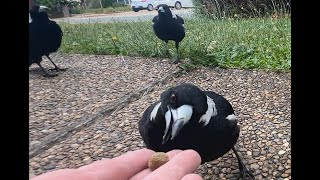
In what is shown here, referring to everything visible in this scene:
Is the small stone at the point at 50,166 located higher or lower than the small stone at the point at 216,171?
lower

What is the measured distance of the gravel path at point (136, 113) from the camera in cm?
98

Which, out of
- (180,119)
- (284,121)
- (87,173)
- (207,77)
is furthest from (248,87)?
(87,173)

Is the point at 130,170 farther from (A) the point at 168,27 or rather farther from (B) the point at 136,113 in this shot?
(A) the point at 168,27

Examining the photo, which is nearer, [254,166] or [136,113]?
[254,166]

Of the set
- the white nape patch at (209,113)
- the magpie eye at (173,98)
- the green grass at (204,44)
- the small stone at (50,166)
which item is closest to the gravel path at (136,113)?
the small stone at (50,166)

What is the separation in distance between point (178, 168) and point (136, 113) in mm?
825

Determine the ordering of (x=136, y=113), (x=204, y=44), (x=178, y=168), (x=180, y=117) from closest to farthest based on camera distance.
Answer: (x=178, y=168) < (x=180, y=117) < (x=136, y=113) < (x=204, y=44)

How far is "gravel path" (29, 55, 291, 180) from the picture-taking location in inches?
38.8

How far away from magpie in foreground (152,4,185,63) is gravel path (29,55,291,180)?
201mm

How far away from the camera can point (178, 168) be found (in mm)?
523

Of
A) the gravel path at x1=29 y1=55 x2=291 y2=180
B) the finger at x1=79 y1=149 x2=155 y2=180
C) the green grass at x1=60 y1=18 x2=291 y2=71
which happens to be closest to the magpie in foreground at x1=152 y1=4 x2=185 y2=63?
the green grass at x1=60 y1=18 x2=291 y2=71

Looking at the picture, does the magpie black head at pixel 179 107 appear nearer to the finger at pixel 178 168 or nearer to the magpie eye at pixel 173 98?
the magpie eye at pixel 173 98

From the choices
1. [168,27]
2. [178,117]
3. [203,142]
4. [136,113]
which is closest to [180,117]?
[178,117]

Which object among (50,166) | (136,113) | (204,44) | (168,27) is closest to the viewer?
(50,166)
